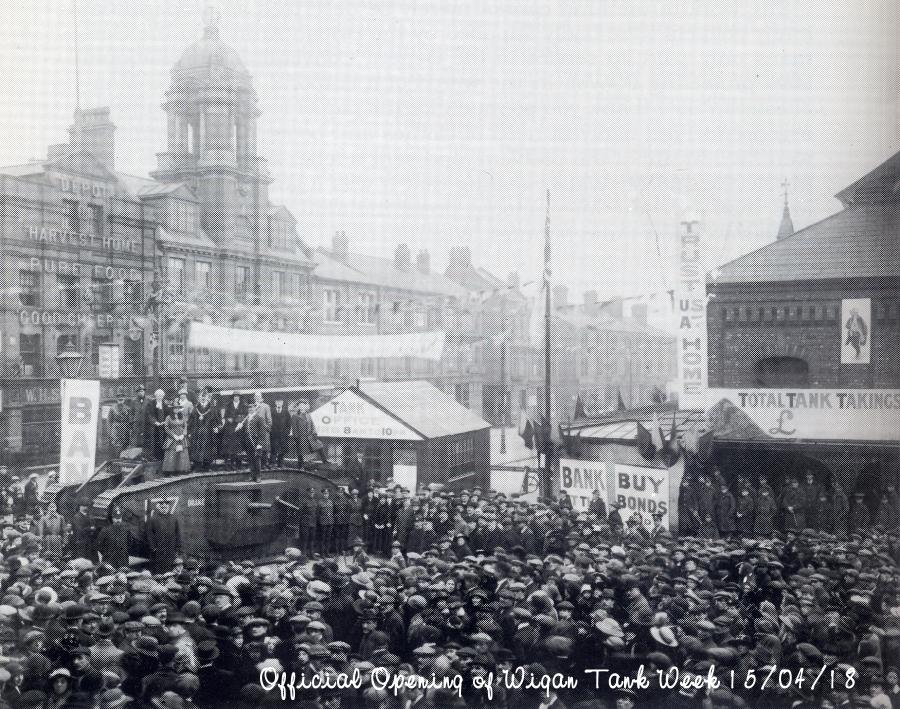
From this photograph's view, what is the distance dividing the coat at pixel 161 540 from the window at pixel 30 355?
5.07 metres

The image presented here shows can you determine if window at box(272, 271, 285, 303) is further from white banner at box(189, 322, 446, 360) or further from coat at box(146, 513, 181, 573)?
coat at box(146, 513, 181, 573)

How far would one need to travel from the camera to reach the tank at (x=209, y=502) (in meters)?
12.6

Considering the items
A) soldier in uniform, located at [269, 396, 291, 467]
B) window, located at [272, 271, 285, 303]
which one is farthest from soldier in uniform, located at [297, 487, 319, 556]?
window, located at [272, 271, 285, 303]

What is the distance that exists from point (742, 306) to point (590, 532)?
5039 millimetres

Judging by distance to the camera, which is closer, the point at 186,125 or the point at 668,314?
the point at 668,314

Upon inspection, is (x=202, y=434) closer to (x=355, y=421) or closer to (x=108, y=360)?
(x=355, y=421)

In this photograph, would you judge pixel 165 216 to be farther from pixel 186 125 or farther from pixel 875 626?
pixel 875 626

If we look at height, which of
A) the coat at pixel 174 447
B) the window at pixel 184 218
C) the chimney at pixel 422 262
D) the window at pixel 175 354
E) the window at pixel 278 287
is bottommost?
the coat at pixel 174 447

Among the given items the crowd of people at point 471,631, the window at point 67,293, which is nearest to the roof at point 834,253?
the crowd of people at point 471,631

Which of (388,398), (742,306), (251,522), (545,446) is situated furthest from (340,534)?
(742,306)

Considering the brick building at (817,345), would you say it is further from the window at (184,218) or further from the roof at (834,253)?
the window at (184,218)

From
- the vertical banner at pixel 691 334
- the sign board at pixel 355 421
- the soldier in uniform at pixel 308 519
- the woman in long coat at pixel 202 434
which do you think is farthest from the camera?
the sign board at pixel 355 421

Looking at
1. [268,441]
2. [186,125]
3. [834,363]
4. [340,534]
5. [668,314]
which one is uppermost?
[186,125]

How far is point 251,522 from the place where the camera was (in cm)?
1411
